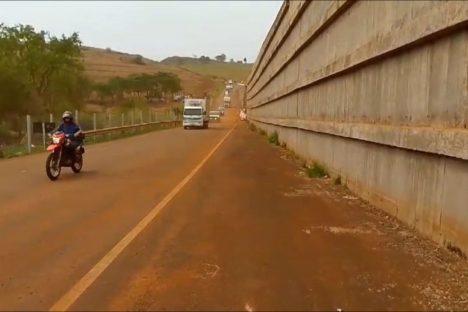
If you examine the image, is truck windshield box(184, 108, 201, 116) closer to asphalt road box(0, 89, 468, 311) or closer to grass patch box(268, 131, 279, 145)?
grass patch box(268, 131, 279, 145)

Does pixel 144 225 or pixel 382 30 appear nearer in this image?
pixel 144 225

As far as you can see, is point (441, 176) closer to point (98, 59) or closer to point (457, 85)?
point (457, 85)

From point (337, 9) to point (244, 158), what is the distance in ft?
24.9

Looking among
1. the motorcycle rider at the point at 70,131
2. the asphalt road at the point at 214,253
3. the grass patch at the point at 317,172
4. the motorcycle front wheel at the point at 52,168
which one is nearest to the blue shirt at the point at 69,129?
the motorcycle rider at the point at 70,131

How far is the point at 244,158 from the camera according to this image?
60.2 feet

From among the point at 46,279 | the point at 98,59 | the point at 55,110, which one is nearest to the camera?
the point at 46,279

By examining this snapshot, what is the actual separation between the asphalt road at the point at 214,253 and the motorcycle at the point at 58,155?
141 cm

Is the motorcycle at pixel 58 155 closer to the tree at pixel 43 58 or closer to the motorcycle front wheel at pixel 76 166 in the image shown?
the motorcycle front wheel at pixel 76 166

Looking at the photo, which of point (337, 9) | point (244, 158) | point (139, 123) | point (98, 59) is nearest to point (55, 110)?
point (139, 123)

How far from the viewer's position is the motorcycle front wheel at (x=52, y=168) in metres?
12.4

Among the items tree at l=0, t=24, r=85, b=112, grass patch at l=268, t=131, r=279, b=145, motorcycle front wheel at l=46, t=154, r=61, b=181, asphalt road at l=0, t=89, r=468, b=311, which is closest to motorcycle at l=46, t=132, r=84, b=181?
motorcycle front wheel at l=46, t=154, r=61, b=181

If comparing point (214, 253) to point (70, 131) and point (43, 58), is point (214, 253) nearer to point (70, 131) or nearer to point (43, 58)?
point (70, 131)

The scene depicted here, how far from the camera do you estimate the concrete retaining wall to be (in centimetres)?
588

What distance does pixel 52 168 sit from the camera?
12539 millimetres
